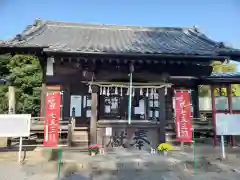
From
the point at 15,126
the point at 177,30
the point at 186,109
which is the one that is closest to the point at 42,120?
the point at 15,126

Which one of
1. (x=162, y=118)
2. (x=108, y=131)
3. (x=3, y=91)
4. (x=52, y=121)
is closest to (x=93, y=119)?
(x=108, y=131)

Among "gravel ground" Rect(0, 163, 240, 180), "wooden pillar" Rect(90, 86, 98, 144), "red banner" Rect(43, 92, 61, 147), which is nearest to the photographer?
"gravel ground" Rect(0, 163, 240, 180)

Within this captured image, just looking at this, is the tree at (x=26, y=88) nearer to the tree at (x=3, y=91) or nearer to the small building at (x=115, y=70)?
the tree at (x=3, y=91)

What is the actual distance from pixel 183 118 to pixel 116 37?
5.73 metres

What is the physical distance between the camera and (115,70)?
27.6ft

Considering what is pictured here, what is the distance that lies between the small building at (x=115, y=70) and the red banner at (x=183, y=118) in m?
0.64

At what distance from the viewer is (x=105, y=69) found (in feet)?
27.3

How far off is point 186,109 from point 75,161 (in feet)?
14.9

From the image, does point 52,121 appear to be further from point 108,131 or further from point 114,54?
point 114,54

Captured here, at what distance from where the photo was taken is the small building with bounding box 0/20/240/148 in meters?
7.45

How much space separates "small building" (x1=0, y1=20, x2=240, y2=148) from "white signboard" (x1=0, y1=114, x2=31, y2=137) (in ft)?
6.97

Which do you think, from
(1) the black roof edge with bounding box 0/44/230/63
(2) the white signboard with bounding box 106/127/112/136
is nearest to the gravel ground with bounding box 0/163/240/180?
(2) the white signboard with bounding box 106/127/112/136

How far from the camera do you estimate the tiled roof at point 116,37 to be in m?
8.78

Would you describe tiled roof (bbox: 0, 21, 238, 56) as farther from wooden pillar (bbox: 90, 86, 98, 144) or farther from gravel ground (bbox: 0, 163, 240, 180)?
gravel ground (bbox: 0, 163, 240, 180)
